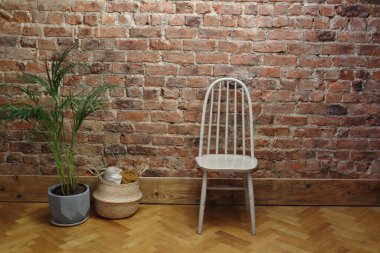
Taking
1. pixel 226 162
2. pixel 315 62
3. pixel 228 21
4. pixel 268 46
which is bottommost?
pixel 226 162

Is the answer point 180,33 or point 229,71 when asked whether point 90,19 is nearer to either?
point 180,33

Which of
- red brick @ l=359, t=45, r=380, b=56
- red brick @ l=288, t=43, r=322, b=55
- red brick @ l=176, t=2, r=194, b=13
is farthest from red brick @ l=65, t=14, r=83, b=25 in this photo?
red brick @ l=359, t=45, r=380, b=56

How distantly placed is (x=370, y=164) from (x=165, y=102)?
152 cm

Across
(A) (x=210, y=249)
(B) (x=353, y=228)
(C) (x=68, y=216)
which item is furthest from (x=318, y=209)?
(C) (x=68, y=216)

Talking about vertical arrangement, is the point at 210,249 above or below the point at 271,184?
below

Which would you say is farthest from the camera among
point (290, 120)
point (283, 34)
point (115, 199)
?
point (290, 120)

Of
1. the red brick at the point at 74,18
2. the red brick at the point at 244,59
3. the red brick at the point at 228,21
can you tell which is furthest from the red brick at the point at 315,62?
the red brick at the point at 74,18

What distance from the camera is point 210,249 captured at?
2.06m

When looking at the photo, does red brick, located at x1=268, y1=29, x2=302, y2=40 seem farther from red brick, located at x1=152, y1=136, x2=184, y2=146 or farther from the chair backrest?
red brick, located at x1=152, y1=136, x2=184, y2=146

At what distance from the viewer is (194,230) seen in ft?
7.48

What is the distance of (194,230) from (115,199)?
535mm

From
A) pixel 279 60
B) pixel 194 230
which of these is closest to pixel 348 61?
pixel 279 60

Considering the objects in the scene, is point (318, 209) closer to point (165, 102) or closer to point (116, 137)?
point (165, 102)

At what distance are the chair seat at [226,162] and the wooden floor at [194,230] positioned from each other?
1.35ft
